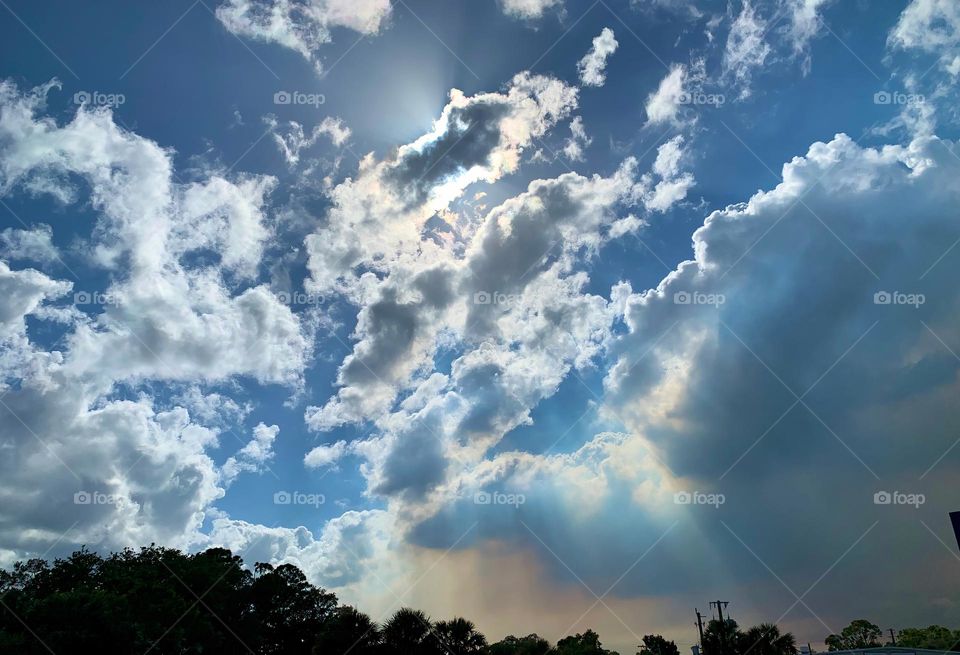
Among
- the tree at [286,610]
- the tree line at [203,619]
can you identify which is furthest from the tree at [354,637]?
the tree at [286,610]

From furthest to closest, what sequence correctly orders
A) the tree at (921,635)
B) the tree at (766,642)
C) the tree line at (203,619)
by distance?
1. the tree at (921,635)
2. the tree at (766,642)
3. the tree line at (203,619)

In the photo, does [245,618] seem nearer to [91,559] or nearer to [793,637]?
[91,559]

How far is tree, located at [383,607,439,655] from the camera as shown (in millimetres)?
34750

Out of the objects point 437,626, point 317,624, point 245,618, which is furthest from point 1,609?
point 317,624

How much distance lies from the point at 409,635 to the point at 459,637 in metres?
3.38

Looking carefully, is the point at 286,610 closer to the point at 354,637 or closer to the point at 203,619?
the point at 203,619

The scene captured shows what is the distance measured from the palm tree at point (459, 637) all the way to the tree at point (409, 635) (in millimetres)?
629

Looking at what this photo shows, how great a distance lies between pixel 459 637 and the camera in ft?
120

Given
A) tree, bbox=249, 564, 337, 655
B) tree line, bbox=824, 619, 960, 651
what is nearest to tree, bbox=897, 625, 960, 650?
tree line, bbox=824, 619, 960, 651

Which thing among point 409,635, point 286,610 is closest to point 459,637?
point 409,635

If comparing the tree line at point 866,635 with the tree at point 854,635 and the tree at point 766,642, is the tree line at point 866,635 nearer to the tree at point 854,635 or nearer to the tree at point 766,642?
the tree at point 854,635

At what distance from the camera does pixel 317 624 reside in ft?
230

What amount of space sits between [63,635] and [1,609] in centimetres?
434

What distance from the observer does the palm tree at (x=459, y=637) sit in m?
35.9
